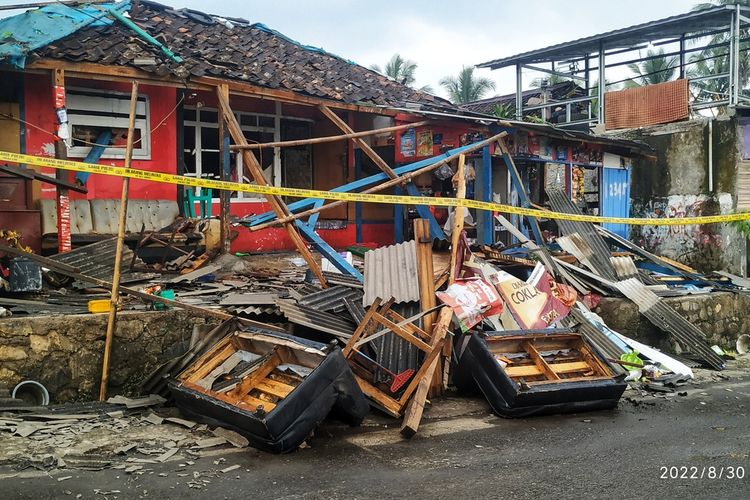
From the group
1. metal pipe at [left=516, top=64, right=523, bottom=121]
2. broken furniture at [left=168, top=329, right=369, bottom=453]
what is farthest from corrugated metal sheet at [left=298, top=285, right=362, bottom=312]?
metal pipe at [left=516, top=64, right=523, bottom=121]

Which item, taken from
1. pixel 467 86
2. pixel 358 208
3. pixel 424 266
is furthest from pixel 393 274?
pixel 467 86

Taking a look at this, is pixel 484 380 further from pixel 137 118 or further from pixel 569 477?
pixel 137 118

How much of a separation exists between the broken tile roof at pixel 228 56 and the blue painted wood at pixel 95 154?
160 centimetres

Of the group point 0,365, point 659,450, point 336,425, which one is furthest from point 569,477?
point 0,365

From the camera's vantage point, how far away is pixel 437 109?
464 inches

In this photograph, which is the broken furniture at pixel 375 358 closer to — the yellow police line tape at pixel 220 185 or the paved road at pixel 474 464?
the paved road at pixel 474 464

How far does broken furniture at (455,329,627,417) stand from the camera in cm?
604

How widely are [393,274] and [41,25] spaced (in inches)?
246

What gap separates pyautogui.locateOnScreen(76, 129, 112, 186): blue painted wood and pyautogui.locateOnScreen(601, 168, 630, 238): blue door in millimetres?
10180

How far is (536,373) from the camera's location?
6.41m

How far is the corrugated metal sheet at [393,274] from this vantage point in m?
6.81

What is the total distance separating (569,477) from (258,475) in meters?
2.27

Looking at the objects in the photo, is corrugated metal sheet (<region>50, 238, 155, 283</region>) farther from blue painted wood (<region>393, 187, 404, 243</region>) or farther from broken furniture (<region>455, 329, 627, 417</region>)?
blue painted wood (<region>393, 187, 404, 243</region>)
